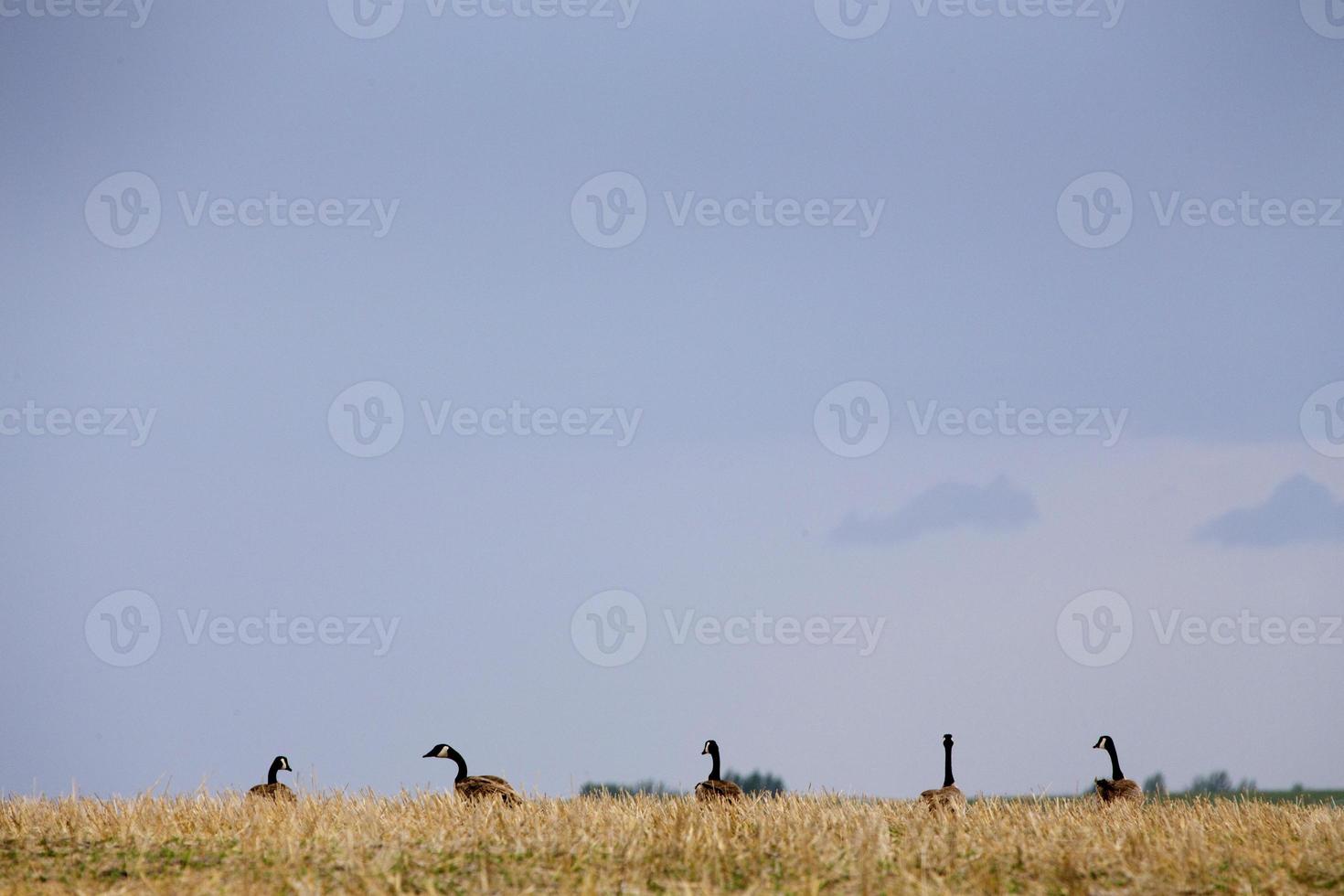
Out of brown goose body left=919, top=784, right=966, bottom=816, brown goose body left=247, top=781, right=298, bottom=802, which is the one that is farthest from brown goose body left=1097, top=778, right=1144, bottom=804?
brown goose body left=247, top=781, right=298, bottom=802

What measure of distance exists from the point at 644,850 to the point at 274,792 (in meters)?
9.48

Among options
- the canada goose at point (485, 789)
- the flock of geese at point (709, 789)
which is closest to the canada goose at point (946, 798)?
the flock of geese at point (709, 789)

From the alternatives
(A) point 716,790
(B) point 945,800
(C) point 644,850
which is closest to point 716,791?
(A) point 716,790

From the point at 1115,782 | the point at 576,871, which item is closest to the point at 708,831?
the point at 576,871

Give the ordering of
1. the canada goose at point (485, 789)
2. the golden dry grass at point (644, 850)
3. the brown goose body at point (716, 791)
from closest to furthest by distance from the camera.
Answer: the golden dry grass at point (644, 850) → the canada goose at point (485, 789) → the brown goose body at point (716, 791)

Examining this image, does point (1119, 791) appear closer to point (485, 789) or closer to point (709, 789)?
point (709, 789)

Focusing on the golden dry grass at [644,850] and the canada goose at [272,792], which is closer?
the golden dry grass at [644,850]

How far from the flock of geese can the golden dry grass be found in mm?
1403

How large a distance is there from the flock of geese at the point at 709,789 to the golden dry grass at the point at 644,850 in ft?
4.60

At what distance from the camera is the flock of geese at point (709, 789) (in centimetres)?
2169

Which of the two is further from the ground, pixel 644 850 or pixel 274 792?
pixel 274 792

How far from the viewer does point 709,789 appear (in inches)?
891

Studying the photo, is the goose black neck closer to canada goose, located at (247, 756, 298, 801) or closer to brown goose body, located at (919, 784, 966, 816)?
brown goose body, located at (919, 784, 966, 816)

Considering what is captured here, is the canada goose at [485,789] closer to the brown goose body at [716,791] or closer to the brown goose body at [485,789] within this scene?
the brown goose body at [485,789]
